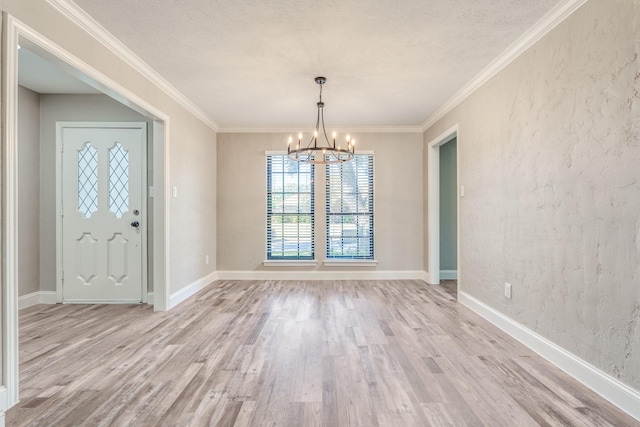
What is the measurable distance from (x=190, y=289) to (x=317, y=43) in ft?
11.5

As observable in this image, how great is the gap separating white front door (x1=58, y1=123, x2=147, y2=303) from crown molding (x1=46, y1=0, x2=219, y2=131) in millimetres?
625

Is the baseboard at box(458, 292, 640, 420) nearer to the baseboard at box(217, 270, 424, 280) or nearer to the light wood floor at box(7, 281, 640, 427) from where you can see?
the light wood floor at box(7, 281, 640, 427)

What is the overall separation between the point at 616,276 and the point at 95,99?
17.8 ft

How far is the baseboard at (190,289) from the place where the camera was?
3882 millimetres

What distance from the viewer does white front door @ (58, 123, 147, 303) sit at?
3.97m

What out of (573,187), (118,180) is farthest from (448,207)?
(118,180)


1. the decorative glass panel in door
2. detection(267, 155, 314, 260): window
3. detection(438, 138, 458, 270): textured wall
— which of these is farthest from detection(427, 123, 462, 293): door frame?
the decorative glass panel in door

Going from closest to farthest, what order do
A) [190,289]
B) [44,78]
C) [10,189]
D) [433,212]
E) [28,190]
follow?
[10,189] < [44,78] < [28,190] < [190,289] < [433,212]

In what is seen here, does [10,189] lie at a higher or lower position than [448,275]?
higher

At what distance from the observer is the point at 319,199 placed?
18.0ft

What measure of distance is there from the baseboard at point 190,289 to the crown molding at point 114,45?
8.03 feet

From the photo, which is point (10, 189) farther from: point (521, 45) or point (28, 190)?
point (521, 45)

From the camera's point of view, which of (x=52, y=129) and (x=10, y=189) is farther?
(x=52, y=129)

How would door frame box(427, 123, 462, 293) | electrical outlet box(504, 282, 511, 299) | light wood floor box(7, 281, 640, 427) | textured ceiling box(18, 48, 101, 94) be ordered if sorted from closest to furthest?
1. light wood floor box(7, 281, 640, 427)
2. electrical outlet box(504, 282, 511, 299)
3. textured ceiling box(18, 48, 101, 94)
4. door frame box(427, 123, 462, 293)
